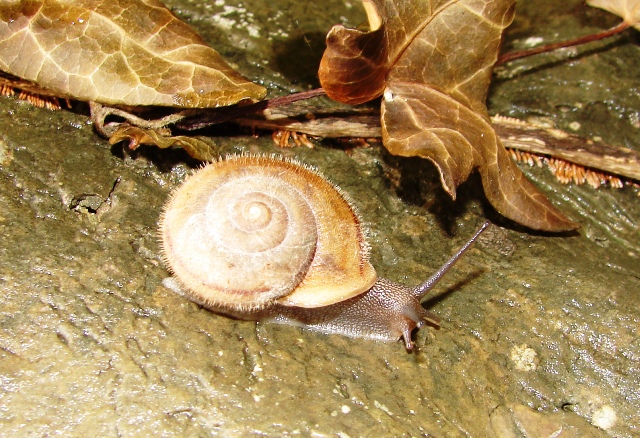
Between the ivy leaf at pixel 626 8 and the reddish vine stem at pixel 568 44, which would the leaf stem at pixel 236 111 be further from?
the ivy leaf at pixel 626 8

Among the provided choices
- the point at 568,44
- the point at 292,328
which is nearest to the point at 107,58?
the point at 292,328

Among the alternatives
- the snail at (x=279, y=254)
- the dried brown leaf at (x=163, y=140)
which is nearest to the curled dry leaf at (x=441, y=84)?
the snail at (x=279, y=254)

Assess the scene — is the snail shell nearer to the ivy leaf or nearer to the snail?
the snail

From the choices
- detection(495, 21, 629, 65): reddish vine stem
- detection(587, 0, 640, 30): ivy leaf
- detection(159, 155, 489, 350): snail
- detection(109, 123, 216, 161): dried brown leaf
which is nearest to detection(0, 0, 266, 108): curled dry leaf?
detection(109, 123, 216, 161): dried brown leaf

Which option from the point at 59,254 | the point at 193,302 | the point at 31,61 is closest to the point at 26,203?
the point at 59,254

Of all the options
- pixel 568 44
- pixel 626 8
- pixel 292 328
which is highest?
pixel 626 8

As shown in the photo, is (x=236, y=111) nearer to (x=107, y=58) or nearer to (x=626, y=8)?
(x=107, y=58)

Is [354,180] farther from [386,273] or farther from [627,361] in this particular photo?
[627,361]
